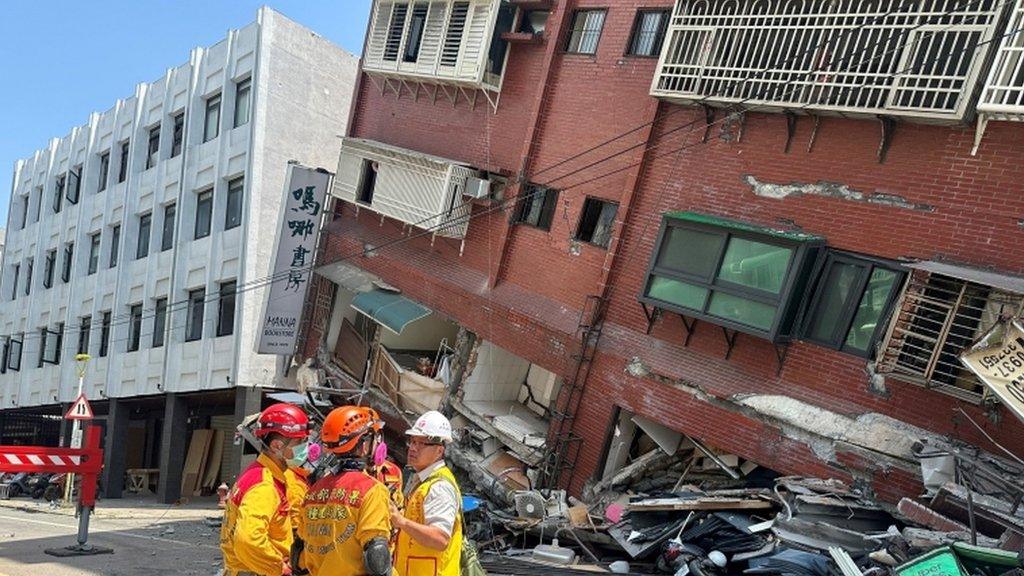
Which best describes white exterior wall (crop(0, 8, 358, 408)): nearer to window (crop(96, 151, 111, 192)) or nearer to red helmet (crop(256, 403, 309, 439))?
window (crop(96, 151, 111, 192))

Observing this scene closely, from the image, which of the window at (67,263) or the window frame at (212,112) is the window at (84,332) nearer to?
the window at (67,263)

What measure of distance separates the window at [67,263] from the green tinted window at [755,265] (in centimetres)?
2494

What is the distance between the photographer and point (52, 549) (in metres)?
10.8

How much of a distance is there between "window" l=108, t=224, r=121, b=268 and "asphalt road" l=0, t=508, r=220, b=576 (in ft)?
36.3

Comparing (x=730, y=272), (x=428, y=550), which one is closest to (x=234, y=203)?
(x=730, y=272)

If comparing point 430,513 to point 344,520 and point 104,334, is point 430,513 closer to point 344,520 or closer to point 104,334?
point 344,520

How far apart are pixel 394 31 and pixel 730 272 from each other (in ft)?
29.4

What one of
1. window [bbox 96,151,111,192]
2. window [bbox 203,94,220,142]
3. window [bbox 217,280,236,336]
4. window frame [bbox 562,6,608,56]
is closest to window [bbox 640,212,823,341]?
window frame [bbox 562,6,608,56]

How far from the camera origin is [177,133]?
972 inches

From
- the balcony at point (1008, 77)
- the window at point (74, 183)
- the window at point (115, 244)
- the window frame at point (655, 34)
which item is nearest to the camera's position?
the balcony at point (1008, 77)

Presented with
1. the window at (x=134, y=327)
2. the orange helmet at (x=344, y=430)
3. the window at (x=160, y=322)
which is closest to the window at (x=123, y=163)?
the window at (x=134, y=327)

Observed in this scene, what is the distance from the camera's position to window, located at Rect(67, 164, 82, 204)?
97.7 feet

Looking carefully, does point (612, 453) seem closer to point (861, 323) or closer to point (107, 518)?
point (861, 323)

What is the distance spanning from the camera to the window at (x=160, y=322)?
23312mm
